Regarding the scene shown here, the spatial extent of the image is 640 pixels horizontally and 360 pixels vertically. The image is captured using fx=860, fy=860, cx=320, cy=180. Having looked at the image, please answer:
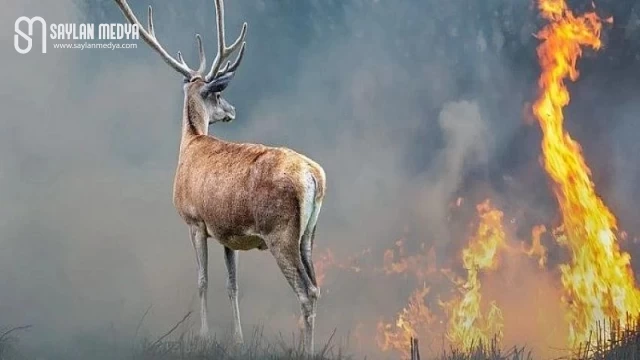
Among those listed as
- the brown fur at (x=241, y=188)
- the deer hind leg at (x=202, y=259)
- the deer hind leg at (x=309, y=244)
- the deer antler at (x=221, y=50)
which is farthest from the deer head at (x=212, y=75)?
the deer hind leg at (x=309, y=244)

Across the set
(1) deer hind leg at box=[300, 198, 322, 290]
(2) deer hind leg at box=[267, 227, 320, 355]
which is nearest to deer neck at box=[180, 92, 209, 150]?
(1) deer hind leg at box=[300, 198, 322, 290]

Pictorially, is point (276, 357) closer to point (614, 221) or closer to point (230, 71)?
point (230, 71)

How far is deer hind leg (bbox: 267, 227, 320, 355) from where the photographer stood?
19.8ft

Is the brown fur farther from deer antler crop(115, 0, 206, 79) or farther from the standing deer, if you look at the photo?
deer antler crop(115, 0, 206, 79)

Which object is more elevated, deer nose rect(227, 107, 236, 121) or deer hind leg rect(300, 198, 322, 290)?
deer nose rect(227, 107, 236, 121)

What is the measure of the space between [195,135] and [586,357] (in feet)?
12.9

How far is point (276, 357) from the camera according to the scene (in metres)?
5.84

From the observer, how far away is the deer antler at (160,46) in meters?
8.26

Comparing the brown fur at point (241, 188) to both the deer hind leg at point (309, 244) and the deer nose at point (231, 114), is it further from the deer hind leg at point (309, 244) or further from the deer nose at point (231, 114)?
the deer nose at point (231, 114)

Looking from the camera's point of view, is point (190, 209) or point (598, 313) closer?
point (190, 209)

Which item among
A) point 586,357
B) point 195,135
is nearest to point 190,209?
point 195,135

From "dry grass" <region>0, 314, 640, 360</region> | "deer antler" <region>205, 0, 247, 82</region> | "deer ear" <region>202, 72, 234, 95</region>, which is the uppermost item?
"deer antler" <region>205, 0, 247, 82</region>

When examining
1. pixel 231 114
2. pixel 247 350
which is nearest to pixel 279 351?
pixel 247 350

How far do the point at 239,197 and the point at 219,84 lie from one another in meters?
1.58
